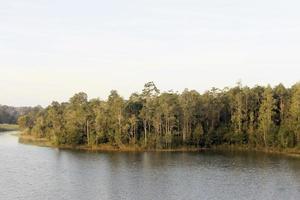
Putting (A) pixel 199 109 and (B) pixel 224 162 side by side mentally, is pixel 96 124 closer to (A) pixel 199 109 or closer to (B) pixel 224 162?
(A) pixel 199 109

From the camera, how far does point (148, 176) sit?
57.8 metres

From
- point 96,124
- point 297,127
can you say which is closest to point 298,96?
point 297,127

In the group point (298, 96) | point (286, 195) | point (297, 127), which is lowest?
point (286, 195)

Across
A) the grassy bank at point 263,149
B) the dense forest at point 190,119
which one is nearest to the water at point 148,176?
Answer: the grassy bank at point 263,149

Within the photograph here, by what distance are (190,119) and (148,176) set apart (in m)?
41.9

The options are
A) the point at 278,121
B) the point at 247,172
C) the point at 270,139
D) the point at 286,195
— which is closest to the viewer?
the point at 286,195

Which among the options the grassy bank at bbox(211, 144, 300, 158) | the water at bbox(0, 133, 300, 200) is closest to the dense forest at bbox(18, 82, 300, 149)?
the grassy bank at bbox(211, 144, 300, 158)

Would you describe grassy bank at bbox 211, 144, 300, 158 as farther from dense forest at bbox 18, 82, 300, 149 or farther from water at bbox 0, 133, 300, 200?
water at bbox 0, 133, 300, 200

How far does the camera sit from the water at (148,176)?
154 ft

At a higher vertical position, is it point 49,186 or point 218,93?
point 218,93

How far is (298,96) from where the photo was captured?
8900 centimetres

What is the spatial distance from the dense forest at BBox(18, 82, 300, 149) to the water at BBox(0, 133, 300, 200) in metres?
9.97

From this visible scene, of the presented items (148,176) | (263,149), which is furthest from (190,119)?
(148,176)

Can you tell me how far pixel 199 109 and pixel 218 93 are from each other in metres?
7.83
